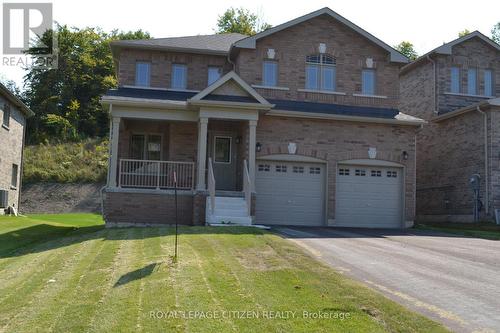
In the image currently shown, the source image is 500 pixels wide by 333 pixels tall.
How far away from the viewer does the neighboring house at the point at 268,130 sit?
17719mm

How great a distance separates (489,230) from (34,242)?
14360 mm

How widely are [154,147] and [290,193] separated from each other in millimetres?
5480

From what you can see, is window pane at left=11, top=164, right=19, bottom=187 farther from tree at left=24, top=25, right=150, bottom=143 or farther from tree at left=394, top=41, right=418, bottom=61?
tree at left=394, top=41, right=418, bottom=61

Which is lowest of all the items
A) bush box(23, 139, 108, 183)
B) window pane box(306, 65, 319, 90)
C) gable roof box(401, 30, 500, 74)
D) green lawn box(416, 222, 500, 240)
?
green lawn box(416, 222, 500, 240)

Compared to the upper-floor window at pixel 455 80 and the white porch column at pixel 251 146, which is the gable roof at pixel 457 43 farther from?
the white porch column at pixel 251 146

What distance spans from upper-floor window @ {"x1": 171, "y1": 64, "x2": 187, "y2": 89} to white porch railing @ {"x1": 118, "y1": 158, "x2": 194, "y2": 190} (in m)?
3.42

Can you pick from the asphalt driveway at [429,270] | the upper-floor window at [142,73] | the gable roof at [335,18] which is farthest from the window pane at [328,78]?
the asphalt driveway at [429,270]

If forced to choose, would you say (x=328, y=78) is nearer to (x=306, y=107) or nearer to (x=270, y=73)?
(x=306, y=107)

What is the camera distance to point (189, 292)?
7.54 m

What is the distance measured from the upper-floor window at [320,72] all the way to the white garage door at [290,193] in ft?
10.5

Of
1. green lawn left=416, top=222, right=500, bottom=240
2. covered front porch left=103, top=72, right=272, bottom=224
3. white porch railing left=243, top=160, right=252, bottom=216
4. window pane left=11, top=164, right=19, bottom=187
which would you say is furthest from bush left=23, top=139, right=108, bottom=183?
green lawn left=416, top=222, right=500, bottom=240

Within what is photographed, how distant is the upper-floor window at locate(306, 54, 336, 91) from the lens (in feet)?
67.5

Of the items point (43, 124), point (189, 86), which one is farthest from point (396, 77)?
point (43, 124)

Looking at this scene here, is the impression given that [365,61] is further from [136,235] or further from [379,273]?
[379,273]
